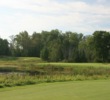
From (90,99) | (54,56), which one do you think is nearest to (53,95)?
(90,99)

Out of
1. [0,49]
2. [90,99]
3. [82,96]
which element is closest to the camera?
[90,99]

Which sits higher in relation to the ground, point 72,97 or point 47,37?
point 47,37

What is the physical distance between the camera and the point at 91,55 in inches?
3164

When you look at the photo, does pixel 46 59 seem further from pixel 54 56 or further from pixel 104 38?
pixel 104 38

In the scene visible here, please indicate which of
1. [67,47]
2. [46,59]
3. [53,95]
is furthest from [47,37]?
[53,95]

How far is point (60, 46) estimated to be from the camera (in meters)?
85.8

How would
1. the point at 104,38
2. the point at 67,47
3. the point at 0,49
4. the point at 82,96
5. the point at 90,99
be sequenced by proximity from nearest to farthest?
the point at 90,99
the point at 82,96
the point at 104,38
the point at 67,47
the point at 0,49

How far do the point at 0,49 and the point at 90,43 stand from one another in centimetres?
4099

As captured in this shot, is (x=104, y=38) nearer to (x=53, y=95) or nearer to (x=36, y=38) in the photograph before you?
(x=36, y=38)

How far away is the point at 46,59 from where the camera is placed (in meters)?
80.1

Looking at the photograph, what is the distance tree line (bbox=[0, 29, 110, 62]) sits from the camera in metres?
76.8

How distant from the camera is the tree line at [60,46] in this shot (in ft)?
252

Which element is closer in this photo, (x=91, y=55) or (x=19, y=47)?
(x=91, y=55)

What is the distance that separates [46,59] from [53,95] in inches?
2649
